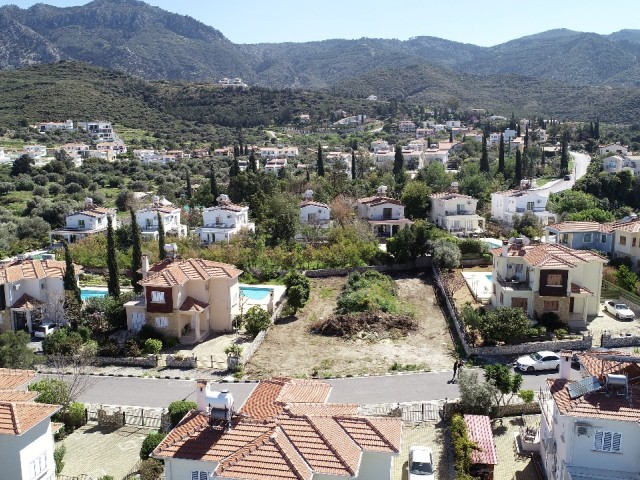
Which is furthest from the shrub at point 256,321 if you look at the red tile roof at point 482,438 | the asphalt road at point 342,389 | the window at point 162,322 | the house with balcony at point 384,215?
the house with balcony at point 384,215

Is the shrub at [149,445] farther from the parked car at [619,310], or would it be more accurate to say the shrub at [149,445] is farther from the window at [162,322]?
the parked car at [619,310]

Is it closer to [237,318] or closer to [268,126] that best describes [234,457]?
[237,318]

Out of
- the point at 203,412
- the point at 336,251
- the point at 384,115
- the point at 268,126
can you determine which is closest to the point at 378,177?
the point at 336,251

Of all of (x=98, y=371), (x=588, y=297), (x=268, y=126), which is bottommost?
(x=98, y=371)

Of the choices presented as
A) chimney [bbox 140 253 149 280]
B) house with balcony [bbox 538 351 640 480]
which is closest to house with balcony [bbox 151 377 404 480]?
house with balcony [bbox 538 351 640 480]

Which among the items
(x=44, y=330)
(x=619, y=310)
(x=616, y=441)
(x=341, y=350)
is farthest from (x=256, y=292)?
(x=616, y=441)
